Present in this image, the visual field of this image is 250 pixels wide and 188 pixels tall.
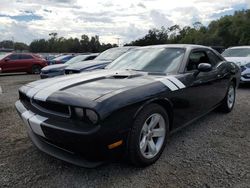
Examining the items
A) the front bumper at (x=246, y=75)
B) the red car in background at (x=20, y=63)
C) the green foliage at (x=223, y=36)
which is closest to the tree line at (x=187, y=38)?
the green foliage at (x=223, y=36)

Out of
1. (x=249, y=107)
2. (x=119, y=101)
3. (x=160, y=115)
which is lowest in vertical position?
(x=249, y=107)

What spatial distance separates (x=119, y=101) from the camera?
2699 mm

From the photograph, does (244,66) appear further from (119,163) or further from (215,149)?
(119,163)

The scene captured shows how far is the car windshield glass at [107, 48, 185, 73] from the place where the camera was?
394 centimetres

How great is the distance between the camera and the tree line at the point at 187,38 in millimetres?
56672

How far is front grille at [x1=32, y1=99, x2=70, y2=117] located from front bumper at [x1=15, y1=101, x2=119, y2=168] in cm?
10

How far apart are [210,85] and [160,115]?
1.61 metres

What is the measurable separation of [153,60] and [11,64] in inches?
549

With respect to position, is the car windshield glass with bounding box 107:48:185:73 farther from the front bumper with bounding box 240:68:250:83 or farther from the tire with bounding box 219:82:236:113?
the front bumper with bounding box 240:68:250:83

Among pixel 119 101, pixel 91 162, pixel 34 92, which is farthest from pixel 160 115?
pixel 34 92

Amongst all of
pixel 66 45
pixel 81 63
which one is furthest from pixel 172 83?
pixel 66 45

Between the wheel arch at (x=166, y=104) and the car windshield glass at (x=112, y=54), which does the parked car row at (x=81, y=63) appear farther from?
the wheel arch at (x=166, y=104)

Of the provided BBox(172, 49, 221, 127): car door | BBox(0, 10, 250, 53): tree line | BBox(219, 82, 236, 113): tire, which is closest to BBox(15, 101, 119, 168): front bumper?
BBox(172, 49, 221, 127): car door

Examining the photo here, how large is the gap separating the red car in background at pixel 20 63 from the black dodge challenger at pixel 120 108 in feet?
44.4
